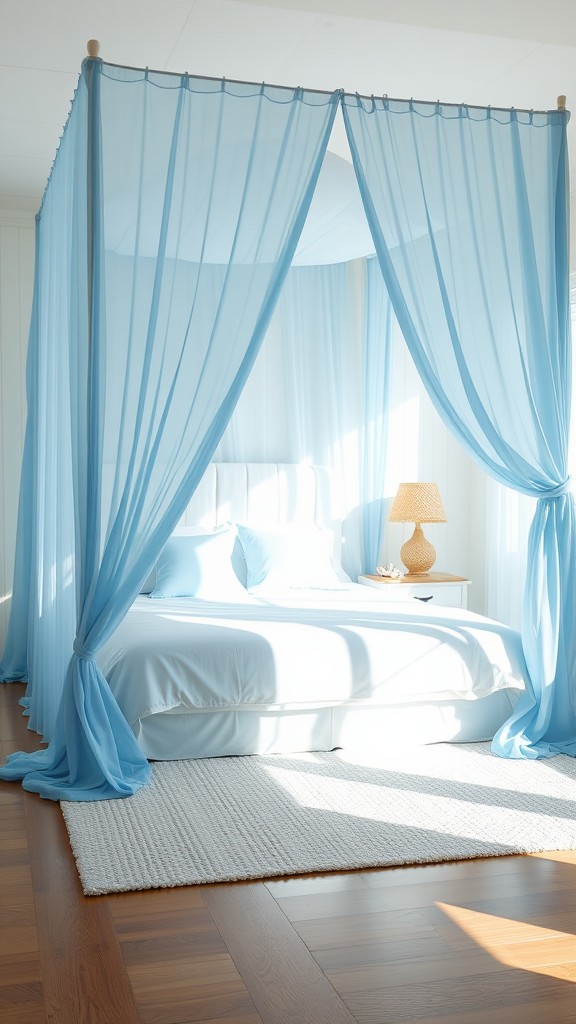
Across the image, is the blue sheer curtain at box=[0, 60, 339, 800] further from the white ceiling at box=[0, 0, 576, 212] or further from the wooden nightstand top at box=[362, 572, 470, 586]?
the wooden nightstand top at box=[362, 572, 470, 586]

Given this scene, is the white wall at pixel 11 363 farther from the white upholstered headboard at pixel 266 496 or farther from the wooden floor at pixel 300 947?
the wooden floor at pixel 300 947

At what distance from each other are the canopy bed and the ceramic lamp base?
2002 mm

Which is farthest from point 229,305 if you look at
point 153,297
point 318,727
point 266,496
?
point 266,496

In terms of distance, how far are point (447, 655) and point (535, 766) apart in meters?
0.57

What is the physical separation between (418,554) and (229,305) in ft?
9.94

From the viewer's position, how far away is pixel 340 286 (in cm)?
615

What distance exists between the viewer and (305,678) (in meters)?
4.08

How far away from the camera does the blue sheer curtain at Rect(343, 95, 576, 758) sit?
3.83 metres

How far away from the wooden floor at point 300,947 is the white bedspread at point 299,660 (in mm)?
891

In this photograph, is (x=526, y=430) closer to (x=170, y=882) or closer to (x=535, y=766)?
(x=535, y=766)

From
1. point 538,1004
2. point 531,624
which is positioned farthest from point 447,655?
point 538,1004

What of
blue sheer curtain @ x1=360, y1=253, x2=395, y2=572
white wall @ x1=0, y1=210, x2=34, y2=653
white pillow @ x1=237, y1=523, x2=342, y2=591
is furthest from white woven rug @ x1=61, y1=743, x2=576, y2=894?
white wall @ x1=0, y1=210, x2=34, y2=653

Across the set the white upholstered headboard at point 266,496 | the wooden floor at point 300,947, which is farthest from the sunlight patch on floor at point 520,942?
the white upholstered headboard at point 266,496

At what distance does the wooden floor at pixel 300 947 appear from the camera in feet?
7.46
